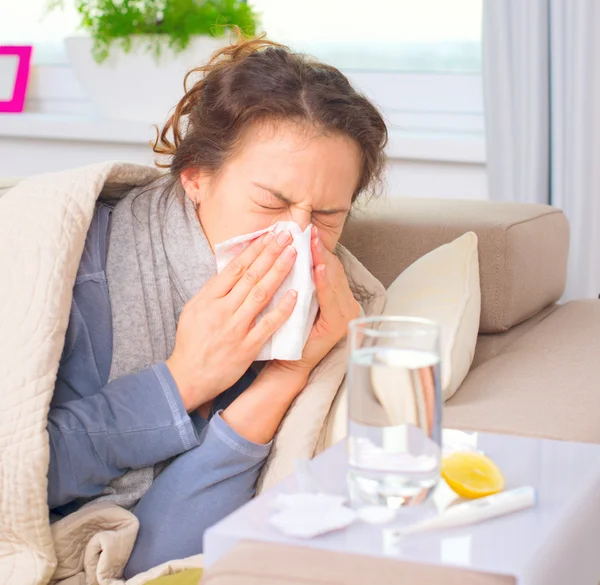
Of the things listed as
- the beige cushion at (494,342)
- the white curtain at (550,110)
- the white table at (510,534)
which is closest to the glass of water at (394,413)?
the white table at (510,534)

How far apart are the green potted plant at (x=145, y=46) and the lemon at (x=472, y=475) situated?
1.83 metres

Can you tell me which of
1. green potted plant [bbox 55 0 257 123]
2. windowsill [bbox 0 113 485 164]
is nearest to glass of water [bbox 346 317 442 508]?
windowsill [bbox 0 113 485 164]

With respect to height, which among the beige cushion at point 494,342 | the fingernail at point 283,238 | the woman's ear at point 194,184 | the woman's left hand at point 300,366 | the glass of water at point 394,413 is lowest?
the beige cushion at point 494,342

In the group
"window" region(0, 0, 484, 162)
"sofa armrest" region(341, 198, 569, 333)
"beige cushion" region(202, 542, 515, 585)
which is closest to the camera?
"beige cushion" region(202, 542, 515, 585)

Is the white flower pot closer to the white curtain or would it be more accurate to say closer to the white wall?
the white wall

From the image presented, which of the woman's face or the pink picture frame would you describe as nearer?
the woman's face

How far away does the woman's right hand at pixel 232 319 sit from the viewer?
47.8 inches

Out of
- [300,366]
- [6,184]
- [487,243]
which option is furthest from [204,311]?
[487,243]

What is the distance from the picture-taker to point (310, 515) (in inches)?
30.2

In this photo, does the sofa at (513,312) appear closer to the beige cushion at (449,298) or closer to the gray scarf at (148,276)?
the beige cushion at (449,298)

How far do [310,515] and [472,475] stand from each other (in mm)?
153

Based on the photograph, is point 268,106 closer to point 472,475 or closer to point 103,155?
point 472,475

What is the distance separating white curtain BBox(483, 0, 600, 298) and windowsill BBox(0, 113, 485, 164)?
113 millimetres

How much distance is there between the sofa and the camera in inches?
47.8
